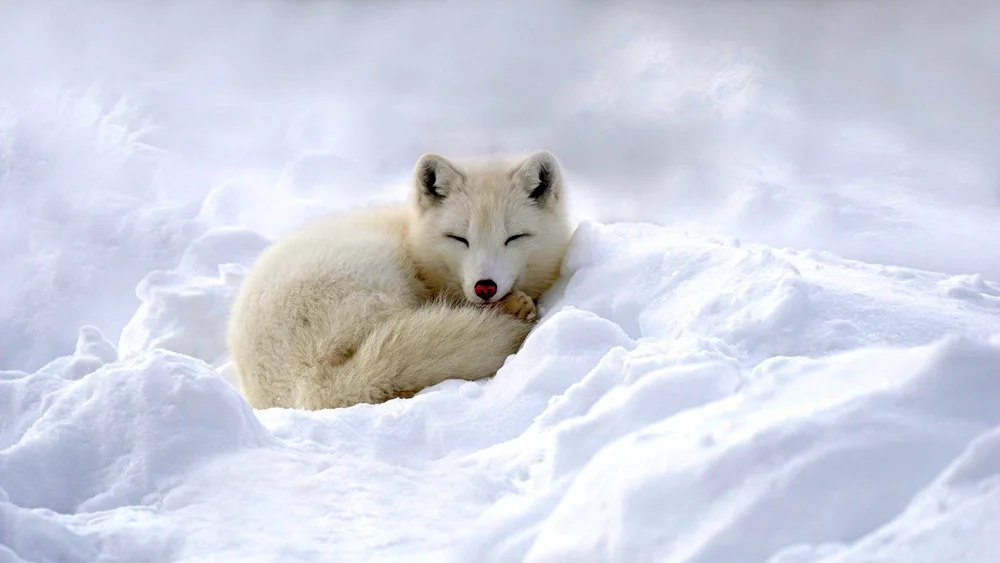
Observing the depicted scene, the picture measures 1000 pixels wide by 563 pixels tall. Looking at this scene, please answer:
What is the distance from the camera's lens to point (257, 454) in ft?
5.99

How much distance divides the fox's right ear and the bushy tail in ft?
2.95

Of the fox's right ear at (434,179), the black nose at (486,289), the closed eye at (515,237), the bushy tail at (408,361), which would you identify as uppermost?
the fox's right ear at (434,179)

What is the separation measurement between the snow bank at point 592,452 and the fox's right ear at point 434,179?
139 centimetres

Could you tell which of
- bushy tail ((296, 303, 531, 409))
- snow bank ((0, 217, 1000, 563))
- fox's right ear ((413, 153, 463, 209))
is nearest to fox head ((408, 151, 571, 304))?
fox's right ear ((413, 153, 463, 209))

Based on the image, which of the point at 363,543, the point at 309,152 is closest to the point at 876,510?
the point at 363,543

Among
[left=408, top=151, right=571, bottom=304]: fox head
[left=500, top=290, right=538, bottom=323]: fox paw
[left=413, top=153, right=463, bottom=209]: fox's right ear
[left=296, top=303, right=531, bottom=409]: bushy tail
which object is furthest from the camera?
[left=413, top=153, right=463, bottom=209]: fox's right ear

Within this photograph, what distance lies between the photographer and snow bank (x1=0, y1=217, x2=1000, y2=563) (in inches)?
50.2

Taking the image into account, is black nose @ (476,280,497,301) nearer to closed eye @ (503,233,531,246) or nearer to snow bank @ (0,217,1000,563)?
closed eye @ (503,233,531,246)

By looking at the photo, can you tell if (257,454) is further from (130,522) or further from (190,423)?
(130,522)

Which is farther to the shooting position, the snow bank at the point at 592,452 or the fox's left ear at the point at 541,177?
the fox's left ear at the point at 541,177

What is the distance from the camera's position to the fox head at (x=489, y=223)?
352 cm

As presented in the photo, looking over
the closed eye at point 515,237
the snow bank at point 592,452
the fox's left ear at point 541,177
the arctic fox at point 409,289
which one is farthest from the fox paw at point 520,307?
the snow bank at point 592,452

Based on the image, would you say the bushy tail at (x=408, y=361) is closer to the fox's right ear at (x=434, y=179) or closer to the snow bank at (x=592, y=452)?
the snow bank at (x=592, y=452)

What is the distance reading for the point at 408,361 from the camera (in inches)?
109
